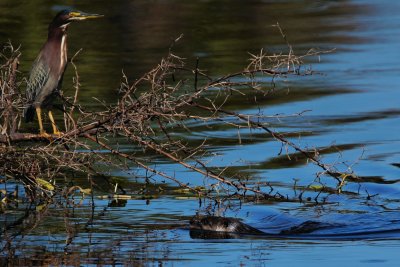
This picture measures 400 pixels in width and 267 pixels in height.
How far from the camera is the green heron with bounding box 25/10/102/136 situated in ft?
37.0

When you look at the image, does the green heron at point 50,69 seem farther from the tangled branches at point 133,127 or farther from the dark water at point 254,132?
the dark water at point 254,132

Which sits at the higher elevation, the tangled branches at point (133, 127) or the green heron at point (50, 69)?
the green heron at point (50, 69)

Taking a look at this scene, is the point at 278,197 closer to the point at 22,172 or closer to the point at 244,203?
the point at 244,203

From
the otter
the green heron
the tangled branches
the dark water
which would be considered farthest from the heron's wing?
the otter

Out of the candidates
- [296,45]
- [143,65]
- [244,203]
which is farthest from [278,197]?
[296,45]

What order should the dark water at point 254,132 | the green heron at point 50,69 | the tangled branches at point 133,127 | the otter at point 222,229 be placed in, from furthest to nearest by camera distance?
the green heron at point 50,69 < the tangled branches at point 133,127 < the otter at point 222,229 < the dark water at point 254,132

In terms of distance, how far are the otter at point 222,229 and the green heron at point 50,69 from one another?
2.56 meters

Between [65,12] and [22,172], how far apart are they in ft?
6.73

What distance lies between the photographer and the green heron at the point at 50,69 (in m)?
11.3

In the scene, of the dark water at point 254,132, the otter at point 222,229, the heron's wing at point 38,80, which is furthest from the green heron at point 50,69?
the otter at point 222,229

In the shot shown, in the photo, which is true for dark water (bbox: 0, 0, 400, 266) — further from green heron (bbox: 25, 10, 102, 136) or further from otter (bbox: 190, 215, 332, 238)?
green heron (bbox: 25, 10, 102, 136)

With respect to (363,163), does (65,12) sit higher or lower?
higher

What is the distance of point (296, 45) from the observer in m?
18.2

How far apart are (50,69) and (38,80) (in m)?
0.16
